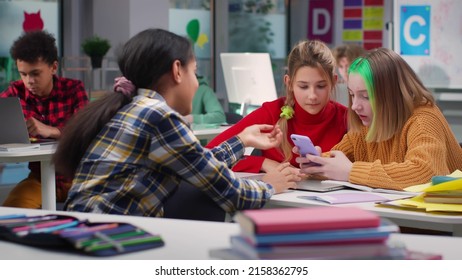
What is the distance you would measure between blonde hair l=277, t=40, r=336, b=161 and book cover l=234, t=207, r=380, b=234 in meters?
2.11

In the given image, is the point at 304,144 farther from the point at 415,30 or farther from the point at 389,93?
the point at 415,30

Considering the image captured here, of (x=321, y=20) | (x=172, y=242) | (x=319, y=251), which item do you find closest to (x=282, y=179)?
(x=172, y=242)

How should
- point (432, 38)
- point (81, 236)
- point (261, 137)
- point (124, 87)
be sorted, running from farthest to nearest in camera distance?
point (432, 38) → point (261, 137) → point (124, 87) → point (81, 236)

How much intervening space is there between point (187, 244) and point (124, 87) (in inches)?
36.4

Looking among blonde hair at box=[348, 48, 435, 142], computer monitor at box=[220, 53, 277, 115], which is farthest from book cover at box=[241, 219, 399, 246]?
computer monitor at box=[220, 53, 277, 115]

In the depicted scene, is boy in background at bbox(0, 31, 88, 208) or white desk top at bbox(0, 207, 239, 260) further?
boy in background at bbox(0, 31, 88, 208)

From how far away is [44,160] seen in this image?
4.12m

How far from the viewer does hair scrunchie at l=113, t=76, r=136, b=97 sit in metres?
2.54

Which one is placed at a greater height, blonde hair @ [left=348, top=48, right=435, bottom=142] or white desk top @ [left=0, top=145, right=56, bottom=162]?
blonde hair @ [left=348, top=48, right=435, bottom=142]

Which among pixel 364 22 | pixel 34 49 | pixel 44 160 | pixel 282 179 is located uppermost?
pixel 364 22

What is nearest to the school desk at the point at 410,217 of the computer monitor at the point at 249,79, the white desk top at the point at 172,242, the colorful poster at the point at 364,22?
the white desk top at the point at 172,242

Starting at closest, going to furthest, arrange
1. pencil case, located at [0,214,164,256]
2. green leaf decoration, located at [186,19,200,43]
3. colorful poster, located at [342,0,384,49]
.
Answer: pencil case, located at [0,214,164,256], green leaf decoration, located at [186,19,200,43], colorful poster, located at [342,0,384,49]

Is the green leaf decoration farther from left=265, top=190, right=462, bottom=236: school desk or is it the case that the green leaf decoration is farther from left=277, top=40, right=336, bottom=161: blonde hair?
left=265, top=190, right=462, bottom=236: school desk
